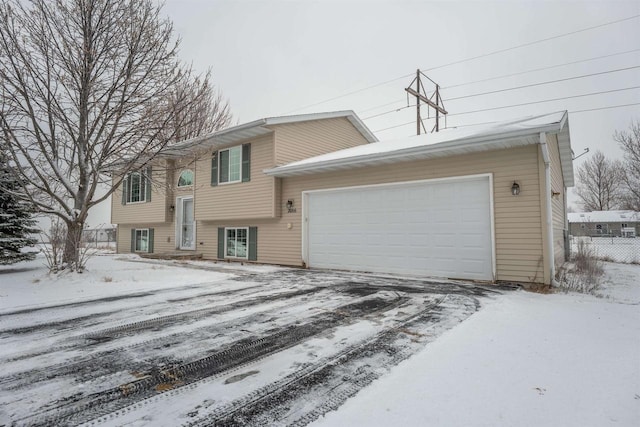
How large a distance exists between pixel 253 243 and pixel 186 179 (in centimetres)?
462

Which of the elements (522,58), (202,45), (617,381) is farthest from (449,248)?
(202,45)

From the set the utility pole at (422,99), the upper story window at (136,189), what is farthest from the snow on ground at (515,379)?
the upper story window at (136,189)

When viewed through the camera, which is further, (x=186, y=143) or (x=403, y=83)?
(x=403, y=83)

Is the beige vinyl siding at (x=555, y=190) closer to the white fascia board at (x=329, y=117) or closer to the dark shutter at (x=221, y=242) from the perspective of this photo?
→ the white fascia board at (x=329, y=117)

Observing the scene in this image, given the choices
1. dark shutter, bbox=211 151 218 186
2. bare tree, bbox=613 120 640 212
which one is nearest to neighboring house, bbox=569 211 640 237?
bare tree, bbox=613 120 640 212

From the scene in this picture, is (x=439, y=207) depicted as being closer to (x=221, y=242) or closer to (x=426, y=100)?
(x=221, y=242)

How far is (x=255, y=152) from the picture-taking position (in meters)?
10.9

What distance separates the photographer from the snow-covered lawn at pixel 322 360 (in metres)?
1.94

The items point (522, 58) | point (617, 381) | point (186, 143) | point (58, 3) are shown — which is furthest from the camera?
point (522, 58)

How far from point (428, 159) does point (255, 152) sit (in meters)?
5.77

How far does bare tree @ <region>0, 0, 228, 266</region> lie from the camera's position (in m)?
6.51

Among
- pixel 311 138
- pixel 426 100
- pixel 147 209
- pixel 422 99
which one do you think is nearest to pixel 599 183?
pixel 426 100

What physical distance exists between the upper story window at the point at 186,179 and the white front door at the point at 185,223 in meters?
0.62

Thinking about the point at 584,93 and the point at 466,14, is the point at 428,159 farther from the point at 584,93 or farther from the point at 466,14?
the point at 466,14
